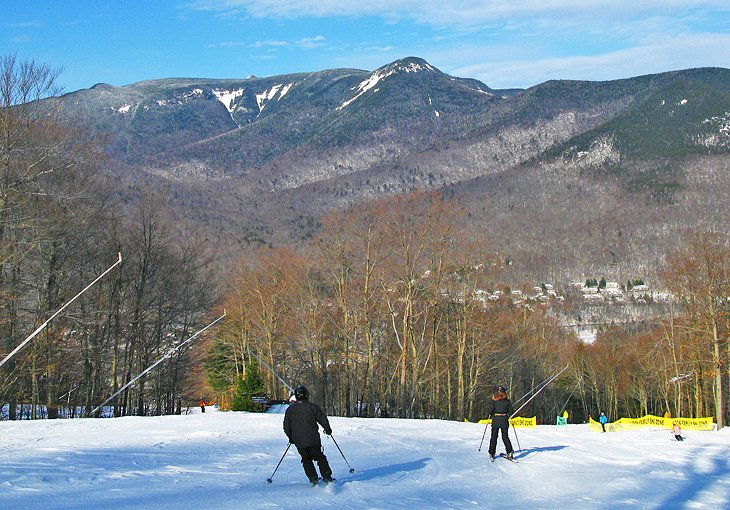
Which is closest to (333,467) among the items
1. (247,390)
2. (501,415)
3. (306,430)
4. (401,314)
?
(306,430)

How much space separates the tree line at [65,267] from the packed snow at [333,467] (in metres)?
7.44

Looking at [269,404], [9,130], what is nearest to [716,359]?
[269,404]

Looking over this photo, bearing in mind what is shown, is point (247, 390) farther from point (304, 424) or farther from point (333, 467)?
point (304, 424)

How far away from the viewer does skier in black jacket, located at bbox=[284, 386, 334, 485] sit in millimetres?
11273

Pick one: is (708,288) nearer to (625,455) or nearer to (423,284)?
(423,284)

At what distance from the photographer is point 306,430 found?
1129cm

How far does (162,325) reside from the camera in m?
38.4

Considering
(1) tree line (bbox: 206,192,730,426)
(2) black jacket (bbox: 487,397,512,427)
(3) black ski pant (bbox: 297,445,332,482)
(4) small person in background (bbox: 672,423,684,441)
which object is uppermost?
(1) tree line (bbox: 206,192,730,426)

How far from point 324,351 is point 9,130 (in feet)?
79.3

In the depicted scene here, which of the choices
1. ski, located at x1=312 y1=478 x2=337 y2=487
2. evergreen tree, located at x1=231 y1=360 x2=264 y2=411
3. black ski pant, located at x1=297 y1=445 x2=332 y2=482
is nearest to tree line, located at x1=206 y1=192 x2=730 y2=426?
evergreen tree, located at x1=231 y1=360 x2=264 y2=411

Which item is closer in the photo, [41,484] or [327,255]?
[41,484]

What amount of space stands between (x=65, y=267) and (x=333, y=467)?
18.0m

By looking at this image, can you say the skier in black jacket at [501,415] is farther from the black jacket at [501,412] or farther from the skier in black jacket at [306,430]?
the skier in black jacket at [306,430]

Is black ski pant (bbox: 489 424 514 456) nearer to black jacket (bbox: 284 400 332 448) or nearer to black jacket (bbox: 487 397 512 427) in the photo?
black jacket (bbox: 487 397 512 427)
